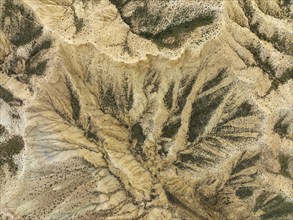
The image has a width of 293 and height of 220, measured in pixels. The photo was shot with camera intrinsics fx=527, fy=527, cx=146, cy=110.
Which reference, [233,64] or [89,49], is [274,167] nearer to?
[233,64]

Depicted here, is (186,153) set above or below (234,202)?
above

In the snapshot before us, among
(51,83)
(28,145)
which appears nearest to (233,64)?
(51,83)

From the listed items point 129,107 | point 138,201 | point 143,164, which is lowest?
point 138,201

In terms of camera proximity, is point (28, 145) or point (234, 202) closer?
point (28, 145)

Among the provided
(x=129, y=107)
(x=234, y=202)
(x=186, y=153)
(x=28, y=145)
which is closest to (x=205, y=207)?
(x=234, y=202)

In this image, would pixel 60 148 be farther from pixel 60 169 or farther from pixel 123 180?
pixel 123 180

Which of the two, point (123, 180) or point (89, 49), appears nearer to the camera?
point (89, 49)
